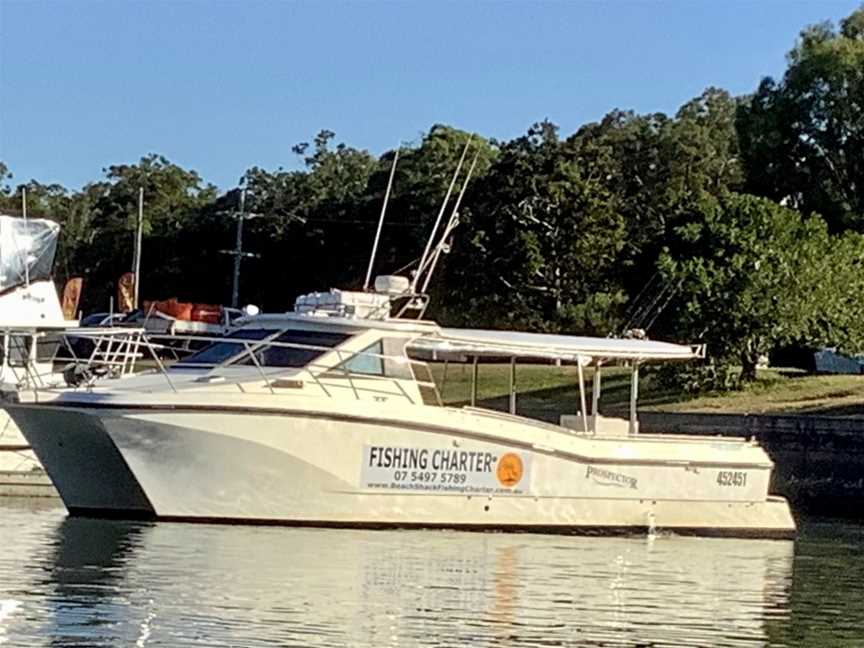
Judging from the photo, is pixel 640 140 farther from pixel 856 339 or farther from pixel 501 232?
pixel 856 339

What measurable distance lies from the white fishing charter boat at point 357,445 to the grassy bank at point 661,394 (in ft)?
39.0

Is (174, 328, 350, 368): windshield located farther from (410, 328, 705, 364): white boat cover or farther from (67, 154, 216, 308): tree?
(67, 154, 216, 308): tree

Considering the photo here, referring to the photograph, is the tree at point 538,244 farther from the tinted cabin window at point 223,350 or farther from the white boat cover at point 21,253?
the tinted cabin window at point 223,350

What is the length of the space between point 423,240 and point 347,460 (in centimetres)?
5088

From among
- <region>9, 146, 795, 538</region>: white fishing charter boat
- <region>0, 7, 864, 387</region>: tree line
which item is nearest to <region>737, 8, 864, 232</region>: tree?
<region>0, 7, 864, 387</region>: tree line

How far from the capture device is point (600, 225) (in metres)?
64.9

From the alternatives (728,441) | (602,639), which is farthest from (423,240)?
(602,639)

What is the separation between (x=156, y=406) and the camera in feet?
78.0

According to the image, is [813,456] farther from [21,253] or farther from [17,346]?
[21,253]

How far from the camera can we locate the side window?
25141 millimetres

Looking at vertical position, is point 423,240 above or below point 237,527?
above

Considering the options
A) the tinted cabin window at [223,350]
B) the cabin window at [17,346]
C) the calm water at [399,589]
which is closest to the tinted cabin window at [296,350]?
the tinted cabin window at [223,350]

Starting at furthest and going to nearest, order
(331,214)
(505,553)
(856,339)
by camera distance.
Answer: (331,214)
(856,339)
(505,553)

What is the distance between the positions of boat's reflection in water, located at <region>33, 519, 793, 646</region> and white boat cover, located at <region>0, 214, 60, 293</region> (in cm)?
1299
